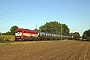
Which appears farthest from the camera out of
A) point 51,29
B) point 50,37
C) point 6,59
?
point 51,29

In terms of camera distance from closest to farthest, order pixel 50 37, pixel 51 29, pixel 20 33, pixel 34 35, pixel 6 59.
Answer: pixel 6 59 < pixel 20 33 < pixel 34 35 < pixel 50 37 < pixel 51 29

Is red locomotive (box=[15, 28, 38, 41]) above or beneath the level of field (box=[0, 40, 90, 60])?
above

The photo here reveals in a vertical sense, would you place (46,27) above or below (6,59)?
above

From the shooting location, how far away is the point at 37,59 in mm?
13867

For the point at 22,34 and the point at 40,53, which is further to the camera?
the point at 22,34

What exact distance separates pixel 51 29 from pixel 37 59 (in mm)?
132191

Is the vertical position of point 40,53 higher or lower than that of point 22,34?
lower

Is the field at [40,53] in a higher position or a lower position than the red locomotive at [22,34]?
lower

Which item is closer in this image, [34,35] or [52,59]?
[52,59]

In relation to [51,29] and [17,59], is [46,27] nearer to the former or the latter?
[51,29]

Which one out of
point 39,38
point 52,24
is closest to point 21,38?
point 39,38

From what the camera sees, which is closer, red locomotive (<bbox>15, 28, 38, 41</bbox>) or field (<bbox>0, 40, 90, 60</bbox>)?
field (<bbox>0, 40, 90, 60</bbox>)

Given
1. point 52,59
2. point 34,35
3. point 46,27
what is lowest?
point 52,59

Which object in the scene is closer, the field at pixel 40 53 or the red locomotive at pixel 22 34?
the field at pixel 40 53
